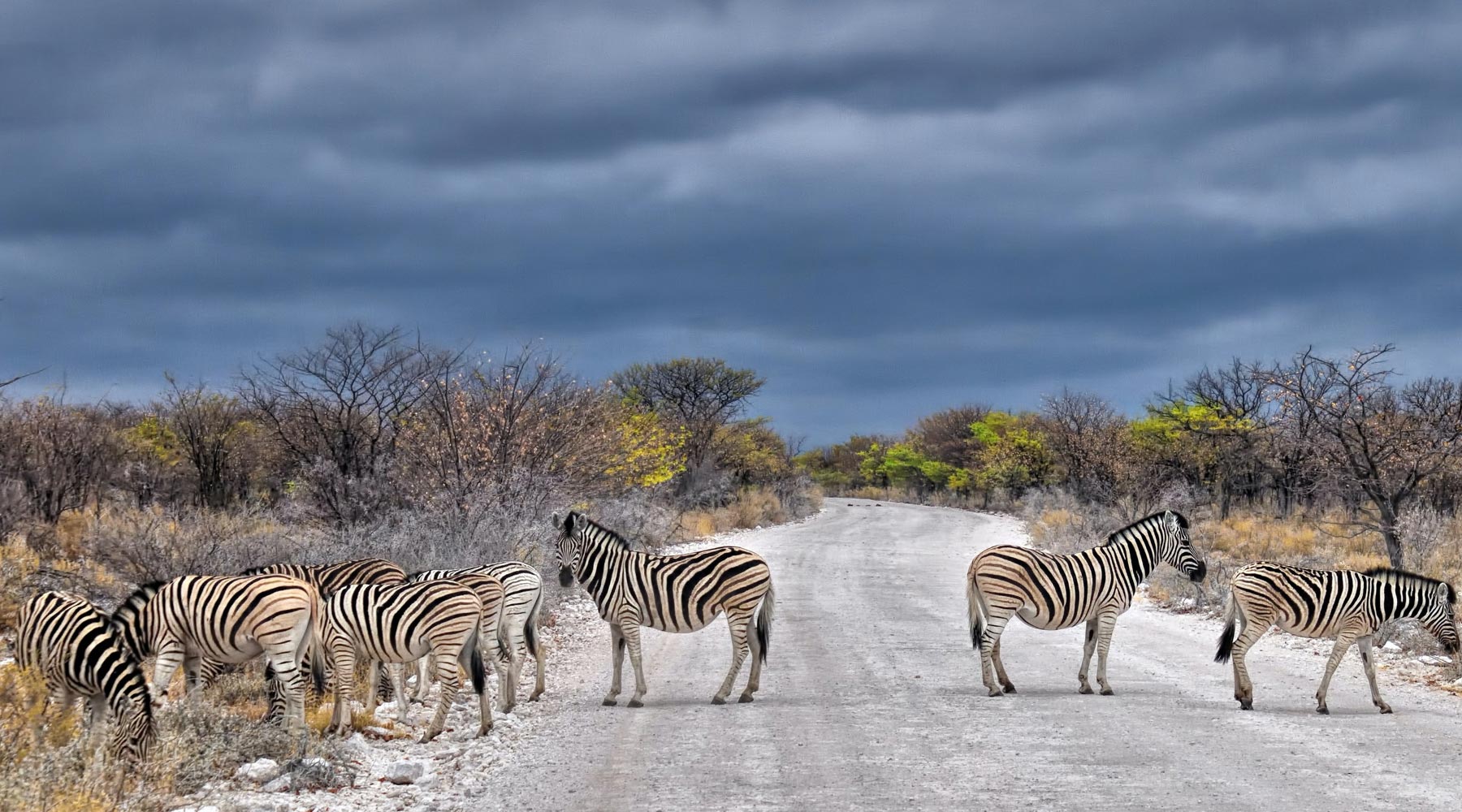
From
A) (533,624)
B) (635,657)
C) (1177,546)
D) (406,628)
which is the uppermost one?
(1177,546)

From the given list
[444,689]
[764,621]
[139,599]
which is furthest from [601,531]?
[139,599]

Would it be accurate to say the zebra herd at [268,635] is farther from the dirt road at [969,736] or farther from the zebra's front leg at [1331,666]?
the zebra's front leg at [1331,666]

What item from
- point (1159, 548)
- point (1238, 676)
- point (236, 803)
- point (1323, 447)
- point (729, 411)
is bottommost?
point (236, 803)

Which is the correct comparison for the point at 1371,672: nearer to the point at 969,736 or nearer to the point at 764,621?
the point at 969,736

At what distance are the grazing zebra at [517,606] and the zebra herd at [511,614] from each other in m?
0.02

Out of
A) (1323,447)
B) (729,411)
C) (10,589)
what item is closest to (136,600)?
(10,589)

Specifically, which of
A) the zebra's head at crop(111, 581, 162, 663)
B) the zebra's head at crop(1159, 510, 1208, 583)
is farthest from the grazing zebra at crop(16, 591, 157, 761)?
the zebra's head at crop(1159, 510, 1208, 583)

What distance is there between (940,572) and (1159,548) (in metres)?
13.3

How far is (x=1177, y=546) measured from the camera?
14.1 m

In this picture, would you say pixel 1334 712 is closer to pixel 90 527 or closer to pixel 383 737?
pixel 383 737

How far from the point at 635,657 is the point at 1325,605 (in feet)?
22.1

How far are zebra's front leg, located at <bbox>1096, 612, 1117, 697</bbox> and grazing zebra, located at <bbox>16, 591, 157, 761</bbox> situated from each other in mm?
8846

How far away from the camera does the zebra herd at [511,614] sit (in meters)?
9.60

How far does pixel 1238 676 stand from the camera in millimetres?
11914
